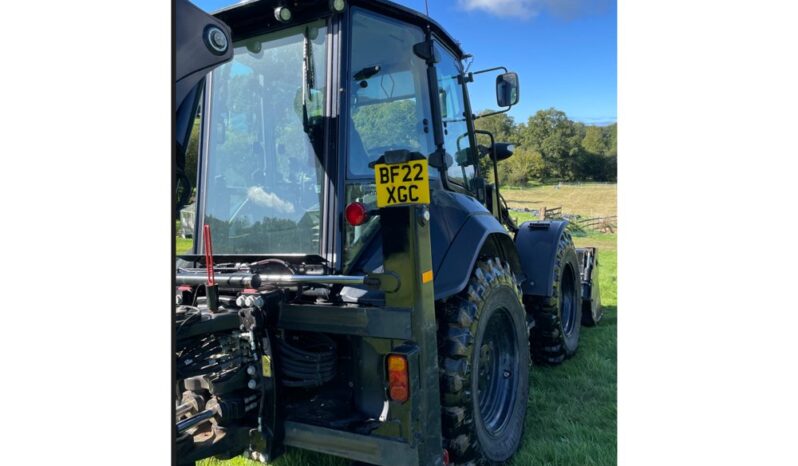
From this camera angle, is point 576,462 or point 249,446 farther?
point 576,462

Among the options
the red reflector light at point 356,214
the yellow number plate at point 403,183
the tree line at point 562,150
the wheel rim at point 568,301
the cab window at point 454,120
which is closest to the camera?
the tree line at point 562,150

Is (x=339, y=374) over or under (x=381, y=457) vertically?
over

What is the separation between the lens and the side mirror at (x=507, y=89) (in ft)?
10.0

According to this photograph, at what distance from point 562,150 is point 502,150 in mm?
1322

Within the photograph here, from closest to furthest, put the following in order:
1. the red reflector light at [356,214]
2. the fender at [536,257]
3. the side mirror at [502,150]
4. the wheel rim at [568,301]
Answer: the red reflector light at [356,214]
the side mirror at [502,150]
the fender at [536,257]
the wheel rim at [568,301]

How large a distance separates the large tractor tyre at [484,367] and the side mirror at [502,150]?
2.17 feet

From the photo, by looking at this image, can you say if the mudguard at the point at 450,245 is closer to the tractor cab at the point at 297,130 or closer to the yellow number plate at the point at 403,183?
the tractor cab at the point at 297,130

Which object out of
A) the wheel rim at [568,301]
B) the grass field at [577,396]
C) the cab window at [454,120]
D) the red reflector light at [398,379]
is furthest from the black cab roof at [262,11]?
the wheel rim at [568,301]
